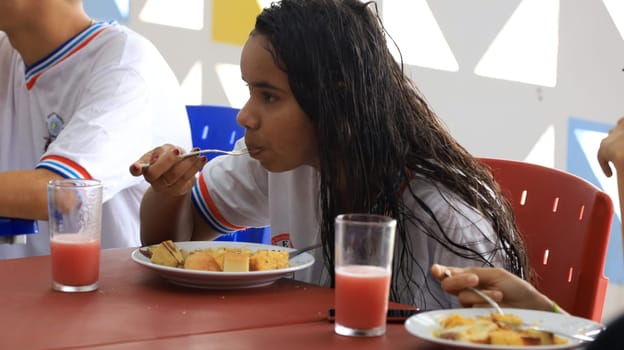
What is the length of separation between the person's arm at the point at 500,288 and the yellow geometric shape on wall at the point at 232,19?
90.7 inches

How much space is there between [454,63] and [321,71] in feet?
9.05

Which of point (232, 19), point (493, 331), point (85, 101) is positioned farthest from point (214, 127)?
point (493, 331)

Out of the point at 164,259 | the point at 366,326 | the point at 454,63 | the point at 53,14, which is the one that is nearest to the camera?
the point at 366,326

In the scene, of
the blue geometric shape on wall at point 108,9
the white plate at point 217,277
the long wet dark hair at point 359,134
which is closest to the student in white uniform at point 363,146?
the long wet dark hair at point 359,134

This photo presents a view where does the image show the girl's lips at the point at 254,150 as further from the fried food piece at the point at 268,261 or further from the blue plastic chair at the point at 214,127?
the blue plastic chair at the point at 214,127

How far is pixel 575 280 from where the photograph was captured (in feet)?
4.51

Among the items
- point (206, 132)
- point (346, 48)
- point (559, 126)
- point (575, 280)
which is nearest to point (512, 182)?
point (575, 280)

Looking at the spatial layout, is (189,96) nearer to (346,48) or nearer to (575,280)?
(346,48)

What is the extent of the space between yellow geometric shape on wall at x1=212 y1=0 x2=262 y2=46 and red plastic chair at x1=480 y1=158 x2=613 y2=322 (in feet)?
5.88

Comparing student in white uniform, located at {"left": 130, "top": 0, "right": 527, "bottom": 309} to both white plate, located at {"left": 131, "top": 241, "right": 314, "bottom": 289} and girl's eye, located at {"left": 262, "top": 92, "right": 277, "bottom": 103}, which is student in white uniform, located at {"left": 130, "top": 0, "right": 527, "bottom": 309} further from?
white plate, located at {"left": 131, "top": 241, "right": 314, "bottom": 289}

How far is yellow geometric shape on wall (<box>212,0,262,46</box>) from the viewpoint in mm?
3184

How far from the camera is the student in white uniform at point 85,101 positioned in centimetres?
187

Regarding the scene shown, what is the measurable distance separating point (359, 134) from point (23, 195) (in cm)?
73

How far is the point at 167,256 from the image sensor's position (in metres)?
1.19
